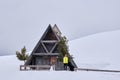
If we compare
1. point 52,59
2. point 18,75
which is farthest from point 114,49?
point 18,75

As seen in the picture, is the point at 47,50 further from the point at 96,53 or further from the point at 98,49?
the point at 98,49

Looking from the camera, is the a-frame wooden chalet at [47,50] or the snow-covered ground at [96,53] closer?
the a-frame wooden chalet at [47,50]

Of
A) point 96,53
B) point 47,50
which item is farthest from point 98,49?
point 47,50

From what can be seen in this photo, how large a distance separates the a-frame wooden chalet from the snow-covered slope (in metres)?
34.4

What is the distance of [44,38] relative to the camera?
35969 millimetres

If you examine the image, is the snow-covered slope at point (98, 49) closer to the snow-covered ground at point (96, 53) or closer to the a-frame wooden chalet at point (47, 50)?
the snow-covered ground at point (96, 53)

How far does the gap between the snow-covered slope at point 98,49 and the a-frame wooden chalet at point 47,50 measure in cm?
3442

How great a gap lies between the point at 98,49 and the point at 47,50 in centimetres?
5903

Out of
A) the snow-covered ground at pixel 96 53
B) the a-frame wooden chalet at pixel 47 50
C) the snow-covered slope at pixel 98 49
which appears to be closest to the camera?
the a-frame wooden chalet at pixel 47 50

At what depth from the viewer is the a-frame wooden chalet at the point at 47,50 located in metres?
35.1

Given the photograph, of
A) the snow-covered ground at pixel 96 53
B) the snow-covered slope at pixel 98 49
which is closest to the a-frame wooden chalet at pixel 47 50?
the snow-covered ground at pixel 96 53

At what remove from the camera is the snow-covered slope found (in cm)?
7725

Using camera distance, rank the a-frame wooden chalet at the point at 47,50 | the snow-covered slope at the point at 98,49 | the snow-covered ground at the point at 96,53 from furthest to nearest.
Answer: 1. the snow-covered slope at the point at 98,49
2. the snow-covered ground at the point at 96,53
3. the a-frame wooden chalet at the point at 47,50

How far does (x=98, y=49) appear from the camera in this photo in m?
92.8
